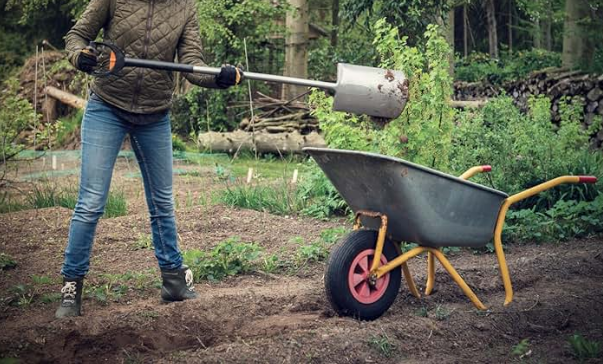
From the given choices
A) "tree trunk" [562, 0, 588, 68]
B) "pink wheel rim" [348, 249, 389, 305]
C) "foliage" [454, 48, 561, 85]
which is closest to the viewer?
"pink wheel rim" [348, 249, 389, 305]

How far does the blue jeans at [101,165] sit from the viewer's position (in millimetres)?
4320

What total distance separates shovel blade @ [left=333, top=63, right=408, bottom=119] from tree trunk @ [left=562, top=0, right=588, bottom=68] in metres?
10.8

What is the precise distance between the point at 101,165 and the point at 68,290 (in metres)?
0.64

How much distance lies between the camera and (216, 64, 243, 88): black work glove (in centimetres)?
426

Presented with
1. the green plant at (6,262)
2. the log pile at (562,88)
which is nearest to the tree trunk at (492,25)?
the log pile at (562,88)

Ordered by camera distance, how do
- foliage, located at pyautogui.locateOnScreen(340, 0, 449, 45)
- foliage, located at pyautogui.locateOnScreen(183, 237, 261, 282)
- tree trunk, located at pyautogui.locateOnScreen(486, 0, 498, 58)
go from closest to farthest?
foliage, located at pyautogui.locateOnScreen(183, 237, 261, 282)
foliage, located at pyautogui.locateOnScreen(340, 0, 449, 45)
tree trunk, located at pyautogui.locateOnScreen(486, 0, 498, 58)

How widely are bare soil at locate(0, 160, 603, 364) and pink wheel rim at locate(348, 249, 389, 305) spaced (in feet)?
0.42

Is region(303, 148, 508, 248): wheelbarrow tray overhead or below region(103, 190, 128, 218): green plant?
overhead

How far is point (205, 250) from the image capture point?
6.10 metres

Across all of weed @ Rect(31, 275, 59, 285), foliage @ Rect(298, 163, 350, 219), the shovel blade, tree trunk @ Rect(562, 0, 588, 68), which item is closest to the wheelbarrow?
the shovel blade

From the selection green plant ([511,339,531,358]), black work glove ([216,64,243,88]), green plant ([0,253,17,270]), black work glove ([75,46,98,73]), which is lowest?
green plant ([511,339,531,358])

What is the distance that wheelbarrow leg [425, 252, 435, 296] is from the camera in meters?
4.62

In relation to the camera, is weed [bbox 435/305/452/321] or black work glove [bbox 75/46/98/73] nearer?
black work glove [bbox 75/46/98/73]

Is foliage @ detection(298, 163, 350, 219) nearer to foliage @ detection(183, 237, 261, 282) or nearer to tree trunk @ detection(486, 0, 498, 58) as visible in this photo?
foliage @ detection(183, 237, 261, 282)
